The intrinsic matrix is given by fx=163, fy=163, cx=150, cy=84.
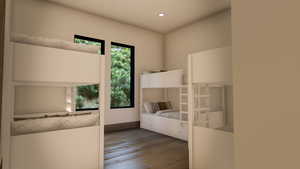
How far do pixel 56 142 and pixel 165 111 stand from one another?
2703mm

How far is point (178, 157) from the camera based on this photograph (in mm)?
2346

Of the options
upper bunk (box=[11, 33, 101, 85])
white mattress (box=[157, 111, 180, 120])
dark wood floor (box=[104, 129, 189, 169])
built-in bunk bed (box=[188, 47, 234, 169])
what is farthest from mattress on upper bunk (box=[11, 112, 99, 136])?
white mattress (box=[157, 111, 180, 120])

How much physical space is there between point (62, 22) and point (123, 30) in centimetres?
141

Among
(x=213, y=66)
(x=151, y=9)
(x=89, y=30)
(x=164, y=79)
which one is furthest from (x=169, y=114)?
(x=89, y=30)

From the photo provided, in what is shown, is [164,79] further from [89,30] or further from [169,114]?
[89,30]

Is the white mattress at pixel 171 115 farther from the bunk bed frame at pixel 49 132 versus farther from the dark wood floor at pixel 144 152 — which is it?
the bunk bed frame at pixel 49 132

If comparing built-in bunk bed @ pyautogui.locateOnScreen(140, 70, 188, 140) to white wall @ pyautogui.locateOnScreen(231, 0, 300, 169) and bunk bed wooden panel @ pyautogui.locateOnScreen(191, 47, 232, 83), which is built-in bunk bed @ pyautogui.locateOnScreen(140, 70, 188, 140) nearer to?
bunk bed wooden panel @ pyautogui.locateOnScreen(191, 47, 232, 83)

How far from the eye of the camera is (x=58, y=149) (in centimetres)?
158

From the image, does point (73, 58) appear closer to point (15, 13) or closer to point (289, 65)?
Answer: point (289, 65)

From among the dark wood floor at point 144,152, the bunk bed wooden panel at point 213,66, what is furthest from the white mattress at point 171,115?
the bunk bed wooden panel at point 213,66

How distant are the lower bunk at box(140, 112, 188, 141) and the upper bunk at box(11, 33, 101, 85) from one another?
2043 mm

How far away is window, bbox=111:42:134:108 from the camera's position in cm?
411

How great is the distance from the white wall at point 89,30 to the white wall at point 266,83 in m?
3.58

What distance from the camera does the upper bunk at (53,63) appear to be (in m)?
1.44
